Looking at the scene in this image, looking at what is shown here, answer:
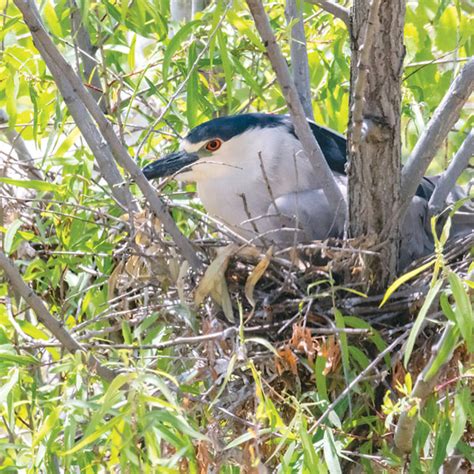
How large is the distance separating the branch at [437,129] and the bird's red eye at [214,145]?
28.3 inches

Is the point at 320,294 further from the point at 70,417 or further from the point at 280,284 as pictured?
the point at 70,417

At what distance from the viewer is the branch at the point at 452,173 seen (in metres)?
2.53

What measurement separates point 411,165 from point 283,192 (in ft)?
2.18

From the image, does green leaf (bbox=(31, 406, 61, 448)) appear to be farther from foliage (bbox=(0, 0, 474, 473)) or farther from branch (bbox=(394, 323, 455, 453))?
branch (bbox=(394, 323, 455, 453))

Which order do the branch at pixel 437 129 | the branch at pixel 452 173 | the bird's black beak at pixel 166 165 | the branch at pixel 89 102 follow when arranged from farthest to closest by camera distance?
the bird's black beak at pixel 166 165
the branch at pixel 452 173
the branch at pixel 437 129
the branch at pixel 89 102

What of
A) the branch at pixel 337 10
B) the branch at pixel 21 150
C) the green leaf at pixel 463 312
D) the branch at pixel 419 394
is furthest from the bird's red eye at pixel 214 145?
the green leaf at pixel 463 312

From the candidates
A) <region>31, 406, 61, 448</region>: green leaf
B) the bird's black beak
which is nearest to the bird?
the bird's black beak

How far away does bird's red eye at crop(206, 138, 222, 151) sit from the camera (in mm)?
2973

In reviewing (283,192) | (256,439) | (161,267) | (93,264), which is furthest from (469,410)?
(93,264)

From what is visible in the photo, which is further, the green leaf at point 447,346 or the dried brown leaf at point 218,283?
the dried brown leaf at point 218,283

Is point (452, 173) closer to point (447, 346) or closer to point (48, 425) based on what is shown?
point (447, 346)

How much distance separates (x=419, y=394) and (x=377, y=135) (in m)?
0.55

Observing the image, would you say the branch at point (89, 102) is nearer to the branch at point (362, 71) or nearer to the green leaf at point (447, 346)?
the branch at point (362, 71)

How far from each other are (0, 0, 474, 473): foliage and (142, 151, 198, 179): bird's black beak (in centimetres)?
13
